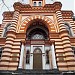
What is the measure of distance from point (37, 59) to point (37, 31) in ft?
14.6

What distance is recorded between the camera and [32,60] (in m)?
16.3

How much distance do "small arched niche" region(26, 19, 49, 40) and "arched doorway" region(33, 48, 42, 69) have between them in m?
2.29

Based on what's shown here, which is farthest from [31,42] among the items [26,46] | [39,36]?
[39,36]

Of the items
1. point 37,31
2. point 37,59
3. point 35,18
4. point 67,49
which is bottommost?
point 37,59

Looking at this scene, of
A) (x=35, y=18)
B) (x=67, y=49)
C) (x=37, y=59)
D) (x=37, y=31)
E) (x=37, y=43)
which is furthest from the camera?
(x=37, y=31)

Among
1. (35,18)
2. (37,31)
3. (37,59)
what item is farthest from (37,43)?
(35,18)

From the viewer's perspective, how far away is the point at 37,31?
19562mm

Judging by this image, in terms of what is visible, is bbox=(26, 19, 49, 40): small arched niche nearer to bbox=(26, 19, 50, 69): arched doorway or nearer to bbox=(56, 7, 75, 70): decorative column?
bbox=(26, 19, 50, 69): arched doorway

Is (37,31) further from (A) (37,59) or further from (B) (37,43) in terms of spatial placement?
A: (A) (37,59)

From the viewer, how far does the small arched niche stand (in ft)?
62.1

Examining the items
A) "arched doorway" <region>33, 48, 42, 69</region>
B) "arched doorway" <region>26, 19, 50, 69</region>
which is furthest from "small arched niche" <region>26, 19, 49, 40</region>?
"arched doorway" <region>33, 48, 42, 69</region>

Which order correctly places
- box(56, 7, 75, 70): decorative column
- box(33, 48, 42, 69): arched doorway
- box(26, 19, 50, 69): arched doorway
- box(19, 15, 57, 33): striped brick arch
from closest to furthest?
box(56, 7, 75, 70): decorative column, box(33, 48, 42, 69): arched doorway, box(26, 19, 50, 69): arched doorway, box(19, 15, 57, 33): striped brick arch

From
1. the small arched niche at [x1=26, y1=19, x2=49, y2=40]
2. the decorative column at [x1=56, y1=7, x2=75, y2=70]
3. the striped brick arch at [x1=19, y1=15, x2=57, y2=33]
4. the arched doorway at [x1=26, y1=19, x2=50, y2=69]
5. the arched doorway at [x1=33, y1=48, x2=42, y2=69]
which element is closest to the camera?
the decorative column at [x1=56, y1=7, x2=75, y2=70]

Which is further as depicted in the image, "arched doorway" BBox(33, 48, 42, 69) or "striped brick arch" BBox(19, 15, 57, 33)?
"striped brick arch" BBox(19, 15, 57, 33)
